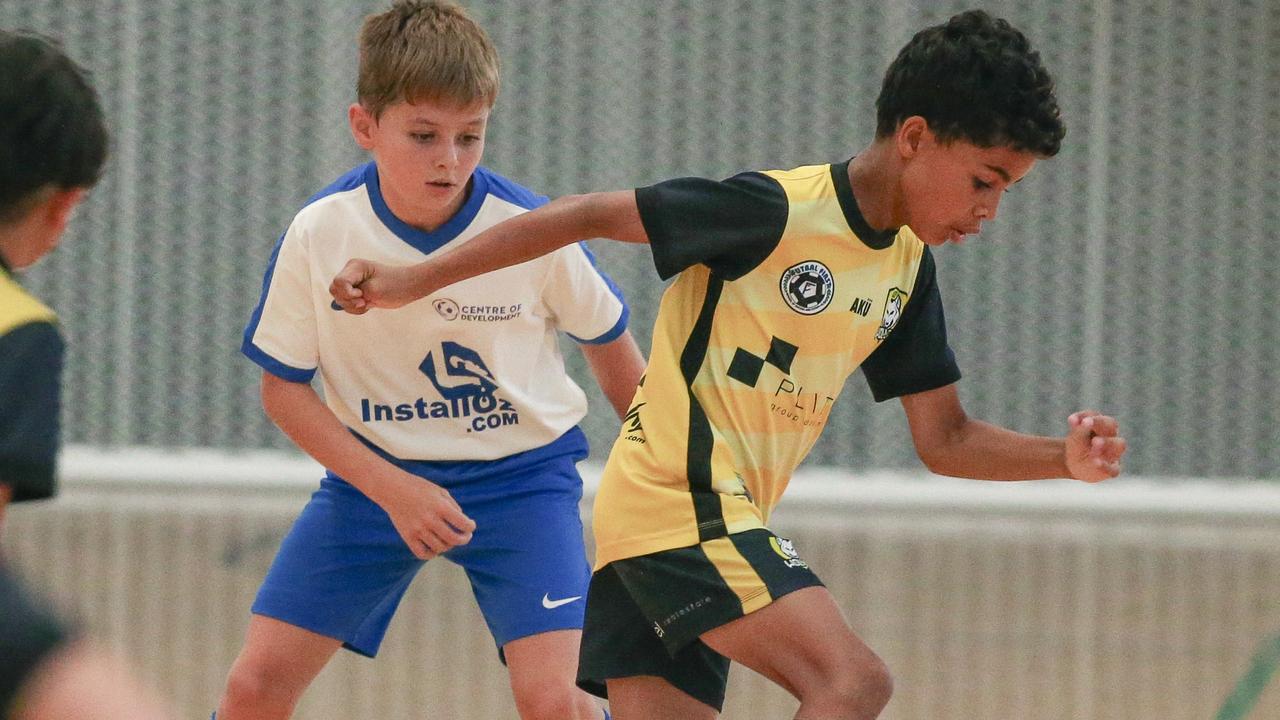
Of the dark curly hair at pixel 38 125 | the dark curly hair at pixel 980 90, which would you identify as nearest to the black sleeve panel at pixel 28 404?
the dark curly hair at pixel 38 125

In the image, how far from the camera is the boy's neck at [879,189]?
6.54 feet

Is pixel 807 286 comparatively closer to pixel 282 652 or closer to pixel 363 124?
pixel 363 124

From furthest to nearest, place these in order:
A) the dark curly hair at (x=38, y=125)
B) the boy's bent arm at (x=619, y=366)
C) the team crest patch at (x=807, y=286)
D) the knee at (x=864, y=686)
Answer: the boy's bent arm at (x=619, y=366) < the team crest patch at (x=807, y=286) < the knee at (x=864, y=686) < the dark curly hair at (x=38, y=125)

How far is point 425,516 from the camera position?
2.12 meters

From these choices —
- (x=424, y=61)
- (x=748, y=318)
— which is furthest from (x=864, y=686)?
(x=424, y=61)

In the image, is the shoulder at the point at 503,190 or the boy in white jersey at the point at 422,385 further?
the shoulder at the point at 503,190

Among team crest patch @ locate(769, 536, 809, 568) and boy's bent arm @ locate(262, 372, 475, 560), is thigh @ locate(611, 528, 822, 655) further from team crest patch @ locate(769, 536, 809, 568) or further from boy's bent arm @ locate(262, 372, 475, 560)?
boy's bent arm @ locate(262, 372, 475, 560)

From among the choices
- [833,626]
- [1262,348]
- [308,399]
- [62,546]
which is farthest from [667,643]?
[1262,348]

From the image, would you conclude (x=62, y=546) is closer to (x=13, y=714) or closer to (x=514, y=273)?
(x=514, y=273)

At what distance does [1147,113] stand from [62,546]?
Result: 14.2ft

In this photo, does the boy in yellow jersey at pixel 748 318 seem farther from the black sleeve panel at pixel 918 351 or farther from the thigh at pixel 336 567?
the thigh at pixel 336 567

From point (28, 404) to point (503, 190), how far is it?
1.16 metres

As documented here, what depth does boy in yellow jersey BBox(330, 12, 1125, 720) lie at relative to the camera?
1912mm

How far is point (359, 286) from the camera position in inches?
79.1
